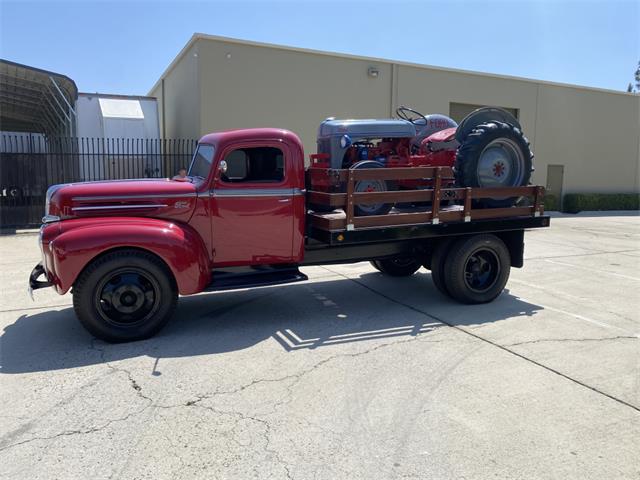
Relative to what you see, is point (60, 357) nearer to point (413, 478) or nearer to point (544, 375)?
point (413, 478)

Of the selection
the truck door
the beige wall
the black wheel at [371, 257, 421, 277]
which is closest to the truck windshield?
the truck door

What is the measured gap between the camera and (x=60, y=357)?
184 inches

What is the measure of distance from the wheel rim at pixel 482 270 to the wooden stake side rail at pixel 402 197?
0.53 meters

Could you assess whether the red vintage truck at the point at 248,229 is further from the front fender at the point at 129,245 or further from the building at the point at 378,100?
the building at the point at 378,100

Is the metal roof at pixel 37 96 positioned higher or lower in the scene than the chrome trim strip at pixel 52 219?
higher

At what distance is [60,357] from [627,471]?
4.62 m

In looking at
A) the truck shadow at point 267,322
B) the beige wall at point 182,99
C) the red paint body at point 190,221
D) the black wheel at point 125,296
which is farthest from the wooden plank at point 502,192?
the beige wall at point 182,99

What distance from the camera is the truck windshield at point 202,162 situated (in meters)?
5.70

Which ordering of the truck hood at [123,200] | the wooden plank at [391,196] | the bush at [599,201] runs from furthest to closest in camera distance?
the bush at [599,201]
the wooden plank at [391,196]
the truck hood at [123,200]

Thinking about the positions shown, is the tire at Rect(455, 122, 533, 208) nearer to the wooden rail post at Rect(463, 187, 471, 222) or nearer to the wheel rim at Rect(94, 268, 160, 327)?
the wooden rail post at Rect(463, 187, 471, 222)

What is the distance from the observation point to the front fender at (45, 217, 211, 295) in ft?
15.6

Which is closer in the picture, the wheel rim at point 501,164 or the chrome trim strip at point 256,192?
the chrome trim strip at point 256,192

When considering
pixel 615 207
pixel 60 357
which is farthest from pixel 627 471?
pixel 615 207

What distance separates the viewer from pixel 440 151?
754 cm
